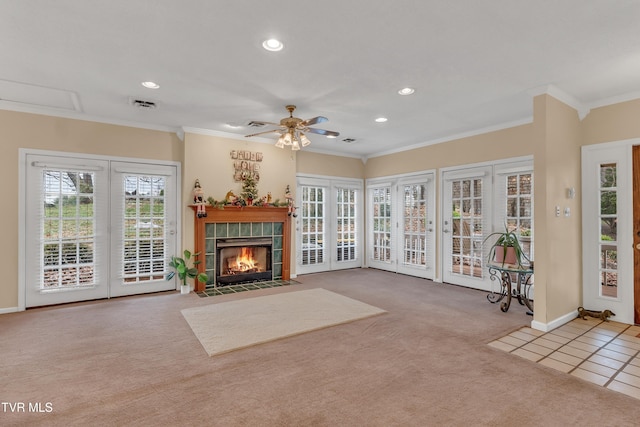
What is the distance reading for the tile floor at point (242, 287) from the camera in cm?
485

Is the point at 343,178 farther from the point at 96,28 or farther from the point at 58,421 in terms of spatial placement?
the point at 58,421

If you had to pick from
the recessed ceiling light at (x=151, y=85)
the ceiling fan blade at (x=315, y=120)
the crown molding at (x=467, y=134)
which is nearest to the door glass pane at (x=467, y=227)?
the crown molding at (x=467, y=134)

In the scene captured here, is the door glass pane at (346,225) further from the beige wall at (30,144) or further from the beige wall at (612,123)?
the beige wall at (612,123)

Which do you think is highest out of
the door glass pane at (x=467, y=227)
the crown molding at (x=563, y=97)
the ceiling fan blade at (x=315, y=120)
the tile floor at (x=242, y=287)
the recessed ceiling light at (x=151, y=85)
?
the recessed ceiling light at (x=151, y=85)

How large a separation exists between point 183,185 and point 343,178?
130 inches

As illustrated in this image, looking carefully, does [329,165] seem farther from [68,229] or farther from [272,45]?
[68,229]

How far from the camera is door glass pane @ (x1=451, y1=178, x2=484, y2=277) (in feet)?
16.8

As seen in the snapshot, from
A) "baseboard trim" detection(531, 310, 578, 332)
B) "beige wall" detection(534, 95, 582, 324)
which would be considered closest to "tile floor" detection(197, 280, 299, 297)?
"baseboard trim" detection(531, 310, 578, 332)

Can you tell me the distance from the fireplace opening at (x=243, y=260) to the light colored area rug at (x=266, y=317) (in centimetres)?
104

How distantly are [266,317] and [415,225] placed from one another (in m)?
3.62

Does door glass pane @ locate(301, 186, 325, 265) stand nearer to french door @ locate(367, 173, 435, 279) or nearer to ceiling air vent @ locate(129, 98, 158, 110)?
french door @ locate(367, 173, 435, 279)

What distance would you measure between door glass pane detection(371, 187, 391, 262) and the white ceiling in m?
2.67

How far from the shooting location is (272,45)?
2561 millimetres

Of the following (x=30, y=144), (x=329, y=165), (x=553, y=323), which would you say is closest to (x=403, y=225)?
(x=329, y=165)
